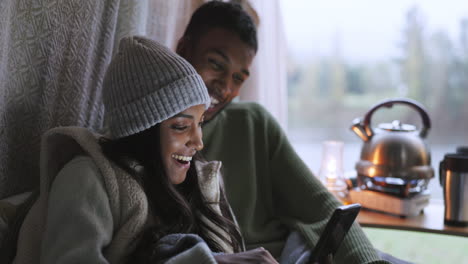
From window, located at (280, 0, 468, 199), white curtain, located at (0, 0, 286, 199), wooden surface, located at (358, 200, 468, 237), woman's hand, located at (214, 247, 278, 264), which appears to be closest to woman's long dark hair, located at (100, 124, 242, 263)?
woman's hand, located at (214, 247, 278, 264)

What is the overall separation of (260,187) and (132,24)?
0.57 m

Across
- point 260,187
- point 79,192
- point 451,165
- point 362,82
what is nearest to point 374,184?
point 451,165

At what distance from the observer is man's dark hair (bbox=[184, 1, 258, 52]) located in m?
1.36

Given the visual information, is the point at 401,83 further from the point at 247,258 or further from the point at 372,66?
the point at 247,258

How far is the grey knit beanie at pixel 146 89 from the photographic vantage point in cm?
97

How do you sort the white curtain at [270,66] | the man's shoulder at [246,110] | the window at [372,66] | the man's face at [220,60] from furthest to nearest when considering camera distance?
1. the window at [372,66]
2. the white curtain at [270,66]
3. the man's shoulder at [246,110]
4. the man's face at [220,60]

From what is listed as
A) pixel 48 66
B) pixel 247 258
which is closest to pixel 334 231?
pixel 247 258

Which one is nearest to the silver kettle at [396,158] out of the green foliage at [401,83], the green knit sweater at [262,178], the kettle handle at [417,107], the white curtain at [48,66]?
the kettle handle at [417,107]

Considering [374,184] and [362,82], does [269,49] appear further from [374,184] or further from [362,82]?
[362,82]

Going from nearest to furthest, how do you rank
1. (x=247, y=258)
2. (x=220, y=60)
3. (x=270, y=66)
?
(x=247, y=258) < (x=220, y=60) < (x=270, y=66)

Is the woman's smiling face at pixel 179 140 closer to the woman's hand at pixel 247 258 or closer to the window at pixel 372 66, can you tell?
the woman's hand at pixel 247 258

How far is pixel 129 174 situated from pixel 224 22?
54cm

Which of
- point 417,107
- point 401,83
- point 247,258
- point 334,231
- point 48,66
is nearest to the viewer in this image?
point 247,258

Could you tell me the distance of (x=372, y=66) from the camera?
3.74m
